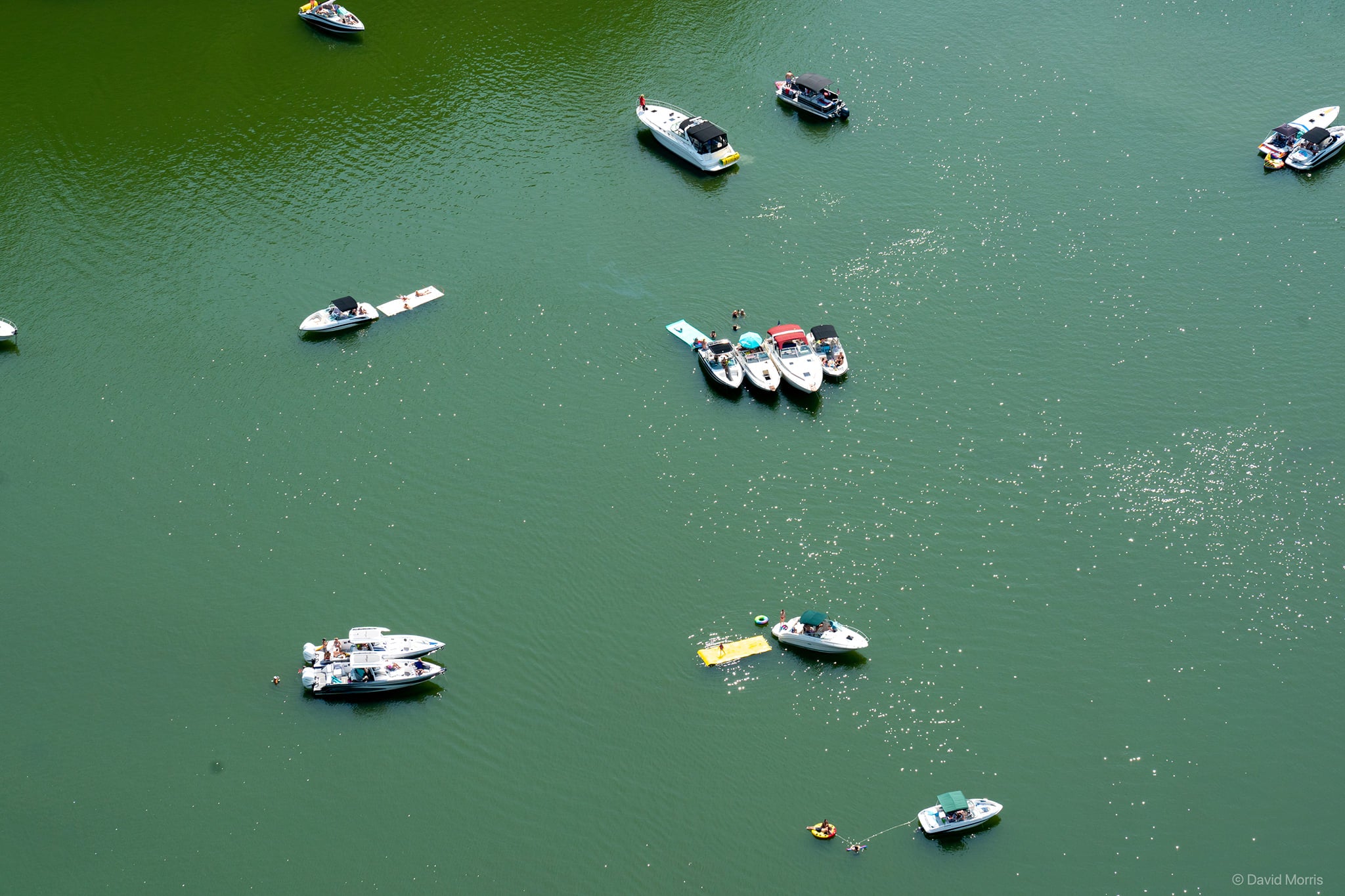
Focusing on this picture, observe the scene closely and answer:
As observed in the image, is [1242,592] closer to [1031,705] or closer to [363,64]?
[1031,705]

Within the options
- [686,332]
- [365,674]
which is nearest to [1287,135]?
[686,332]

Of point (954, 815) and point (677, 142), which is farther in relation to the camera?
point (677, 142)

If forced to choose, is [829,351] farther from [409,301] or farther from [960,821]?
[960,821]

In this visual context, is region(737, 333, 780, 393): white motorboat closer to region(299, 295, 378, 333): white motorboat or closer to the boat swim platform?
the boat swim platform

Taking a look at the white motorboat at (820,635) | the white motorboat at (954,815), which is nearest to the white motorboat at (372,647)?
the white motorboat at (820,635)

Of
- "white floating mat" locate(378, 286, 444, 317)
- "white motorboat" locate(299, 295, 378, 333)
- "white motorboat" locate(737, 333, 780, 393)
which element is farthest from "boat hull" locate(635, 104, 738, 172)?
"white motorboat" locate(299, 295, 378, 333)

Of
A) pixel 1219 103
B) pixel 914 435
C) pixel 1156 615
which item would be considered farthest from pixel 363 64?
pixel 1156 615
